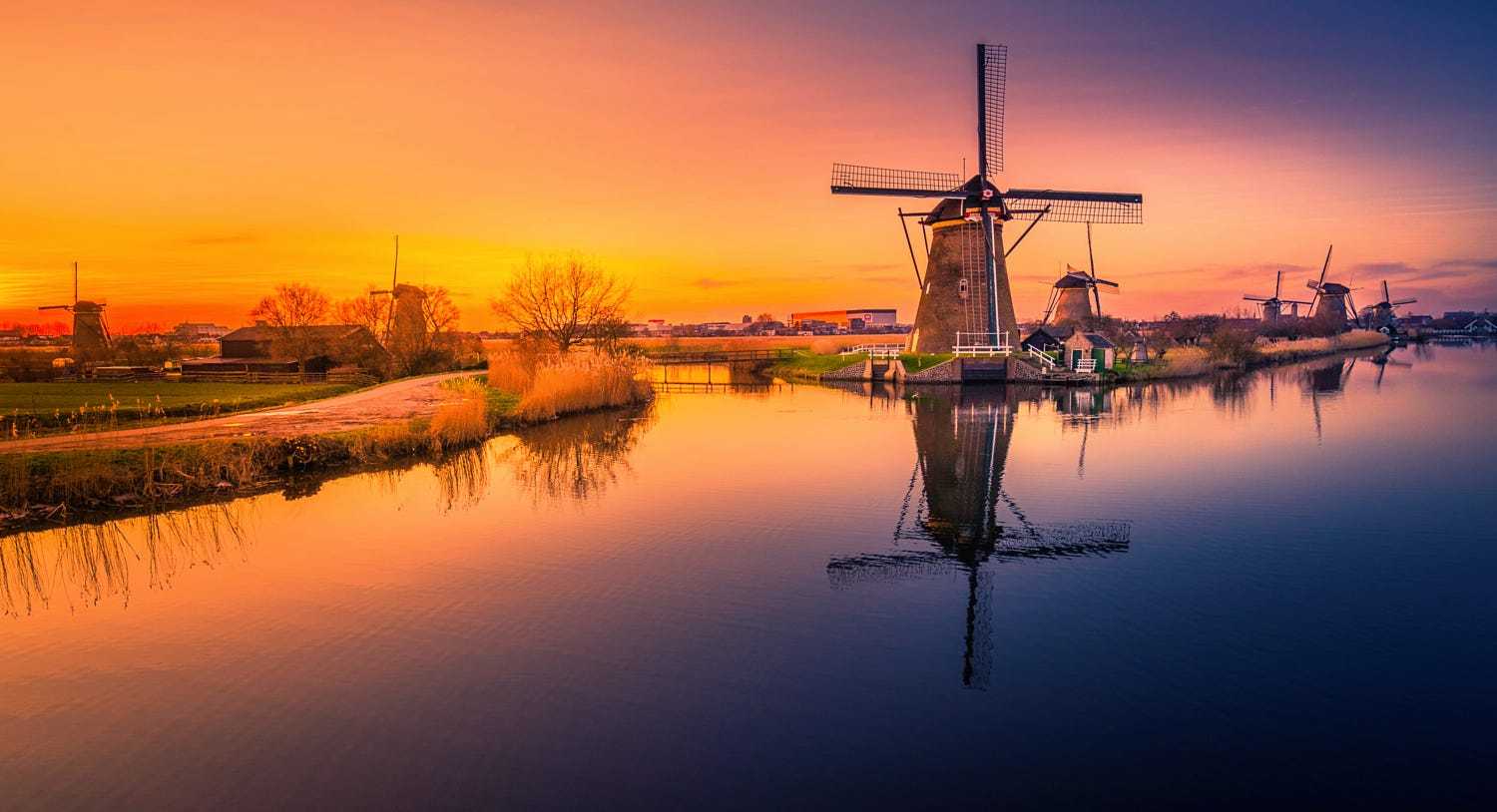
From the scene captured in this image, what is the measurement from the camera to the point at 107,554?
991cm

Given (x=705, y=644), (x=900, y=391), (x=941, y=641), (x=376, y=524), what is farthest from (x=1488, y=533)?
(x=900, y=391)

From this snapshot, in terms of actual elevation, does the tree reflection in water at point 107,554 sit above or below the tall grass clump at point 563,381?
below

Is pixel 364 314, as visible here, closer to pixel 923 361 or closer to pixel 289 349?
pixel 289 349

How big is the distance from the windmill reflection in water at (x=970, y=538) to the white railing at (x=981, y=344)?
2039 centimetres

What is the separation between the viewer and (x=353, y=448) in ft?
52.4

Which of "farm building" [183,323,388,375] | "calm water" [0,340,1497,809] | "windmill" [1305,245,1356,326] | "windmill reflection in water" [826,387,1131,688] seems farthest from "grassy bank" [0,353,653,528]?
"windmill" [1305,245,1356,326]

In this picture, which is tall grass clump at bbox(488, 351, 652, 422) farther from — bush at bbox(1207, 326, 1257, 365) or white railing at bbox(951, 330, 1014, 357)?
bush at bbox(1207, 326, 1257, 365)

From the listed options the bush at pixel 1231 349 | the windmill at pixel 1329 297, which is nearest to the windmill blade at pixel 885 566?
the bush at pixel 1231 349

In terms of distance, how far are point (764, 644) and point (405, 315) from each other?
4057 cm

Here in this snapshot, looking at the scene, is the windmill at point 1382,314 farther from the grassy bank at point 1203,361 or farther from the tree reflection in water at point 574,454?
the tree reflection in water at point 574,454

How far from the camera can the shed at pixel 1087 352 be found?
1508 inches

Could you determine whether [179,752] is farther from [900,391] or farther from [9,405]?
[900,391]

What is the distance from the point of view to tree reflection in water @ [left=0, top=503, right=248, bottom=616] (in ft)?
28.2

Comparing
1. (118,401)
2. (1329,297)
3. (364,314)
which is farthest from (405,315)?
(1329,297)
